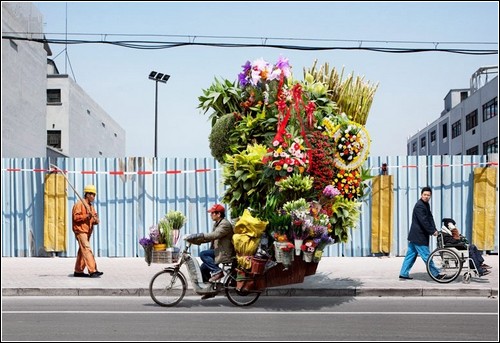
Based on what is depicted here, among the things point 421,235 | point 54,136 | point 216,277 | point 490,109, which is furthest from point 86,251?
point 490,109

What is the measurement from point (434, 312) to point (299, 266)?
2.02m

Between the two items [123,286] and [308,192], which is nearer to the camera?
[308,192]

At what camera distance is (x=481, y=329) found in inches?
312

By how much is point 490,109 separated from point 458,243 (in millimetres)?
42756

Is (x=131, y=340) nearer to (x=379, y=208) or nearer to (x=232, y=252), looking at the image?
(x=232, y=252)

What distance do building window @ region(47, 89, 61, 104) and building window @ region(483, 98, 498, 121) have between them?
31.4m

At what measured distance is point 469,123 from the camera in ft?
193

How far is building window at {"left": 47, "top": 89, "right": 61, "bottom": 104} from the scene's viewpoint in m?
43.7

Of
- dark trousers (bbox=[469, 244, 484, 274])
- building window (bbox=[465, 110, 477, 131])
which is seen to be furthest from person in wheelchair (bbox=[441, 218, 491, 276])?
building window (bbox=[465, 110, 477, 131])

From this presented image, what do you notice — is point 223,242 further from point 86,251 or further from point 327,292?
point 86,251

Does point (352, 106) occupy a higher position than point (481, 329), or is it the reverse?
point (352, 106)

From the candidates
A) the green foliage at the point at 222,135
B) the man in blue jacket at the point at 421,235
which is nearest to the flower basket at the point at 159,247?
the green foliage at the point at 222,135

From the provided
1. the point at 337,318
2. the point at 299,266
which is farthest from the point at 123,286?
the point at 337,318

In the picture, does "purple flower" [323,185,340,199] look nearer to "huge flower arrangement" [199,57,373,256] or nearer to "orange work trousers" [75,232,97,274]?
"huge flower arrangement" [199,57,373,256]
